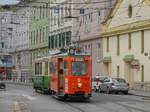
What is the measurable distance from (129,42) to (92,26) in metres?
13.2

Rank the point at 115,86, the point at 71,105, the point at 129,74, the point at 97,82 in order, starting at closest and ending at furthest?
the point at 71,105 → the point at 115,86 → the point at 97,82 → the point at 129,74

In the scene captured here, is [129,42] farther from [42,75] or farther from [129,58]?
[42,75]

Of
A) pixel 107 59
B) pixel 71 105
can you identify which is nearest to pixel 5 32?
pixel 107 59

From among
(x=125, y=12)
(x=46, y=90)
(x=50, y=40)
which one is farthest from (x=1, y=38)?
(x=46, y=90)

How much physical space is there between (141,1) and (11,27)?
214 ft

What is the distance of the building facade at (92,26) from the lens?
64938 mm

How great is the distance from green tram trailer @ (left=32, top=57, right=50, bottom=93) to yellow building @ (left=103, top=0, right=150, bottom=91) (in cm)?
1040

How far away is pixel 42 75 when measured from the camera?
147 feet

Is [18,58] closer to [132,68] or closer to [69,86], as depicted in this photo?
[132,68]

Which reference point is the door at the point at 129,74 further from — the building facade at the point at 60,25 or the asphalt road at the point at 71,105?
the building facade at the point at 60,25

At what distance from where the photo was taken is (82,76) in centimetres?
3341

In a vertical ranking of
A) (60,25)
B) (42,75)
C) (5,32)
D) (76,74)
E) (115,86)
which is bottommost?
(115,86)

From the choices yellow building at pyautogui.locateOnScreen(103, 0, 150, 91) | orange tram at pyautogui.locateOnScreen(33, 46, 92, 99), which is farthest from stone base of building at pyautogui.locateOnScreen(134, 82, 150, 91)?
orange tram at pyautogui.locateOnScreen(33, 46, 92, 99)

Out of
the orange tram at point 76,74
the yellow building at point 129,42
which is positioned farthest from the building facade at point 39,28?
the orange tram at point 76,74
